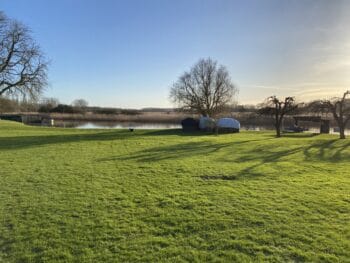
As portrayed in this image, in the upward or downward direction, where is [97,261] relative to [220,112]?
downward

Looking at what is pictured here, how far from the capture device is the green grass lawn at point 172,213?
330cm

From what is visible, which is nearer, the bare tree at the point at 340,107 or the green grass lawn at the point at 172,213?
the green grass lawn at the point at 172,213

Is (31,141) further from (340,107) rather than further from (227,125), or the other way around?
(340,107)

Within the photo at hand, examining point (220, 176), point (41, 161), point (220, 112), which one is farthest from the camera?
point (220, 112)

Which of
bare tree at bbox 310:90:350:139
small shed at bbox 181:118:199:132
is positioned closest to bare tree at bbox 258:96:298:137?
bare tree at bbox 310:90:350:139

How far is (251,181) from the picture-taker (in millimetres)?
6559

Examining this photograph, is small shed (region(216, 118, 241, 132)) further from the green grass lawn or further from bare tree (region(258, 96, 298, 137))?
the green grass lawn

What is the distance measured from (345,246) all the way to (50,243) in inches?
143

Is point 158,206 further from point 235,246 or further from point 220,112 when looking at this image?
point 220,112

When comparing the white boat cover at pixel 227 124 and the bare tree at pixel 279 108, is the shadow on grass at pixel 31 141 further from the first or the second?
the bare tree at pixel 279 108

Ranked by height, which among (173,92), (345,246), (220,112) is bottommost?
(345,246)

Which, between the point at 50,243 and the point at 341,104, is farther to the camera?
the point at 341,104

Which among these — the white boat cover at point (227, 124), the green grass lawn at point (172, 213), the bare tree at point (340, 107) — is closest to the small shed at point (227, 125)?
the white boat cover at point (227, 124)

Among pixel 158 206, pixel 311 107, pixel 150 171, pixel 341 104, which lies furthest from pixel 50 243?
pixel 311 107
